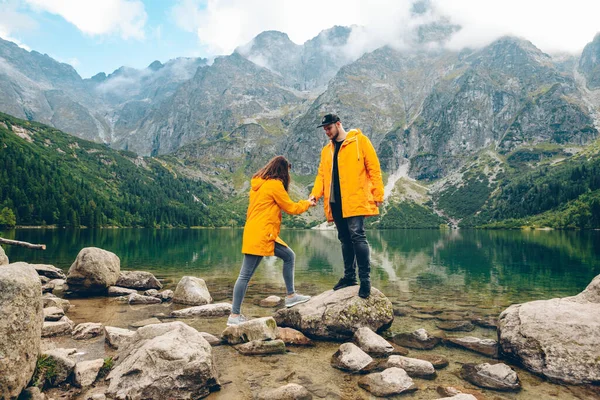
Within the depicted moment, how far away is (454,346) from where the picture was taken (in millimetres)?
9203

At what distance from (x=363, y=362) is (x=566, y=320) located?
4629 mm

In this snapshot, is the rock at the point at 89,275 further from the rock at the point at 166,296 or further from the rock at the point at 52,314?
the rock at the point at 52,314

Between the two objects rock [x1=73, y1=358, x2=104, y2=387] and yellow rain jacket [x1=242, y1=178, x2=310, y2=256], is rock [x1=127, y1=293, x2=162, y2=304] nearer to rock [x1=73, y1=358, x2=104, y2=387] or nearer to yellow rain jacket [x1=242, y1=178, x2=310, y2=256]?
yellow rain jacket [x1=242, y1=178, x2=310, y2=256]

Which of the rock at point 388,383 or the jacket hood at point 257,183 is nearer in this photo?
the rock at point 388,383

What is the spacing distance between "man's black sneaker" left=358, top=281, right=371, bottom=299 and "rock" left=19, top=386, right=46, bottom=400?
24.2 feet

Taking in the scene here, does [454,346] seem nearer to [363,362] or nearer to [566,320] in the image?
[566,320]

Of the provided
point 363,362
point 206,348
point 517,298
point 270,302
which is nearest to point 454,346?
point 363,362

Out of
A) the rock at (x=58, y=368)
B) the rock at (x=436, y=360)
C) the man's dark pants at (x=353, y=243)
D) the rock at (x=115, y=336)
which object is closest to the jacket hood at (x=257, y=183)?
the man's dark pants at (x=353, y=243)

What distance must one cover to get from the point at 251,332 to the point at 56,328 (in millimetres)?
5442

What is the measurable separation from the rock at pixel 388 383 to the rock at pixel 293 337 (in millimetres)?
2622

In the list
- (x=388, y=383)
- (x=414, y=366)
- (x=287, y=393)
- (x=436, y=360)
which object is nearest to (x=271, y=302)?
(x=436, y=360)

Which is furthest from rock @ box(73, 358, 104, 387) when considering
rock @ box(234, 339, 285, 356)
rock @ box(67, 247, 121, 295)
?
rock @ box(67, 247, 121, 295)

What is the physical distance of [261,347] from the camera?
323 inches

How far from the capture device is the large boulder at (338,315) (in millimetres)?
9688
